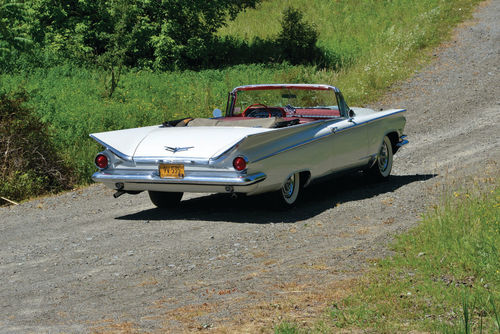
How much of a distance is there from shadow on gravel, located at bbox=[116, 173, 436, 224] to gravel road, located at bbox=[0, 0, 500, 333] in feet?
0.08

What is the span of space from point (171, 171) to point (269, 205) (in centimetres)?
137

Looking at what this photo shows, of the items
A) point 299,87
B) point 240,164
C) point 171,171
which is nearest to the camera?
point 240,164

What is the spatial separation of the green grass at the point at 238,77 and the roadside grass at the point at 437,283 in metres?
6.98

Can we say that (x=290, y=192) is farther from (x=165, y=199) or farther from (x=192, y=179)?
(x=165, y=199)

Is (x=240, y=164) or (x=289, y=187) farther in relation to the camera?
(x=289, y=187)

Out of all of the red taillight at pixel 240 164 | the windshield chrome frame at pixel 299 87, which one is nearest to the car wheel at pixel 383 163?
the windshield chrome frame at pixel 299 87

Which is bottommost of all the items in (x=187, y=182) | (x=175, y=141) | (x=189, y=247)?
(x=189, y=247)

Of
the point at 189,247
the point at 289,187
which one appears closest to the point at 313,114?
the point at 289,187

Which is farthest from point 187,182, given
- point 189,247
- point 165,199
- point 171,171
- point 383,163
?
point 383,163

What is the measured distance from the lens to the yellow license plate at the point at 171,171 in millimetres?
7621

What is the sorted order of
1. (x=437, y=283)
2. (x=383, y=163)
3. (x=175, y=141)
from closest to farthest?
(x=437, y=283) < (x=175, y=141) < (x=383, y=163)

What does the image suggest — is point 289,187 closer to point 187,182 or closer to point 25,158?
point 187,182

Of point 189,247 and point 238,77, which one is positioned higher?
point 238,77

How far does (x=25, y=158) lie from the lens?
36.0ft
